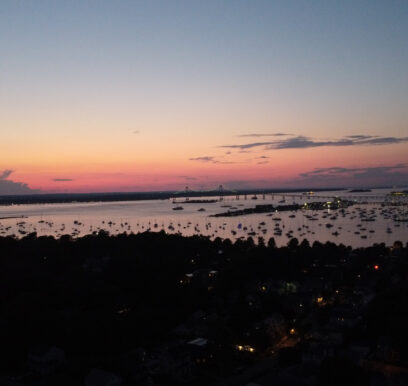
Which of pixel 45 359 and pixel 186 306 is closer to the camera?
pixel 45 359

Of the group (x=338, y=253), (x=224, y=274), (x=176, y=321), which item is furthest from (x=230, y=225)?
(x=176, y=321)

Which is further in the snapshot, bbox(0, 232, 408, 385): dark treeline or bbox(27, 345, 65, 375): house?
bbox(0, 232, 408, 385): dark treeline

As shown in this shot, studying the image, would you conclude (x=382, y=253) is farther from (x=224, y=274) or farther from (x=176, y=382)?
(x=176, y=382)

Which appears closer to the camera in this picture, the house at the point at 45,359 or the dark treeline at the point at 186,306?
the house at the point at 45,359

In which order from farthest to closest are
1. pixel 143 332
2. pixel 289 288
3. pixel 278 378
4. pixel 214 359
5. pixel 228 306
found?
1. pixel 289 288
2. pixel 228 306
3. pixel 143 332
4. pixel 214 359
5. pixel 278 378

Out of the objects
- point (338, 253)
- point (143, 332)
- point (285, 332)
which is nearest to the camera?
point (143, 332)

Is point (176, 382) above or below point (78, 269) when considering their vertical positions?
below

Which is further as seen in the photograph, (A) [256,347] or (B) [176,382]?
(A) [256,347]
